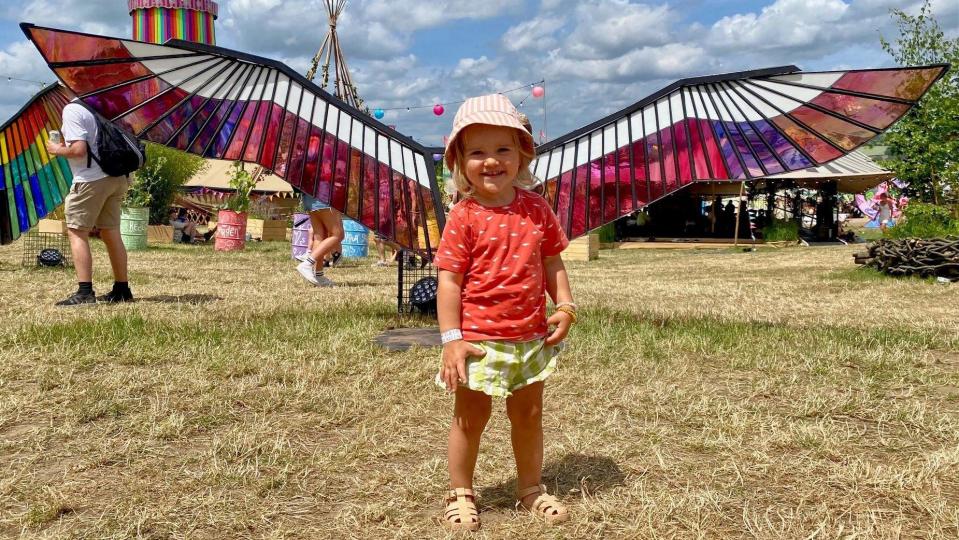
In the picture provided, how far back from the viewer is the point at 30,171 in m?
6.09

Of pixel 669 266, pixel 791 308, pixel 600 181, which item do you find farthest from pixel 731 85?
pixel 669 266

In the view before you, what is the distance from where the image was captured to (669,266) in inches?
531

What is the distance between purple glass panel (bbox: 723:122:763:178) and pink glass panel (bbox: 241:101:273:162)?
2.05 m

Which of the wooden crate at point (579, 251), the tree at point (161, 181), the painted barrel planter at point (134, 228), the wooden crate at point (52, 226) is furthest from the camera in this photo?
the tree at point (161, 181)

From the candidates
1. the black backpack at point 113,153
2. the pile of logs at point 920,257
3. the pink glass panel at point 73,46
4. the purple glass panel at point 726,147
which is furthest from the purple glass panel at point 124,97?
the pile of logs at point 920,257

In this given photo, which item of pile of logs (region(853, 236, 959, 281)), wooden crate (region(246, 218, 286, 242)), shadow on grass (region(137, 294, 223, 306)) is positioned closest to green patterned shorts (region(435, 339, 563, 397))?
shadow on grass (region(137, 294, 223, 306))

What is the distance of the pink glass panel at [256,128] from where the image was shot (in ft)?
11.4

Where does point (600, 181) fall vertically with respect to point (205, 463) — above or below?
above

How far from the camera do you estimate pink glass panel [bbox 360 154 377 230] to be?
376 cm

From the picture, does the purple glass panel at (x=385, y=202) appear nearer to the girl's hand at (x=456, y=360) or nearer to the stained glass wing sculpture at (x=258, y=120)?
the stained glass wing sculpture at (x=258, y=120)

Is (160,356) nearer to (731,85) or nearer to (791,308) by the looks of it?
(731,85)

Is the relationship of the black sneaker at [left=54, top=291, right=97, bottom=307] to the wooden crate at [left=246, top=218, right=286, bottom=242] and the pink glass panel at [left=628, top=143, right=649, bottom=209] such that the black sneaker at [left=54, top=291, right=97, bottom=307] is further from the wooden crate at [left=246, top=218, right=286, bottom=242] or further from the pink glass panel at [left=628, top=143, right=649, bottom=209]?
the wooden crate at [left=246, top=218, right=286, bottom=242]

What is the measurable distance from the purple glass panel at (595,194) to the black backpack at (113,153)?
3664 mm

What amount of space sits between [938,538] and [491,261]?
1.45 metres
